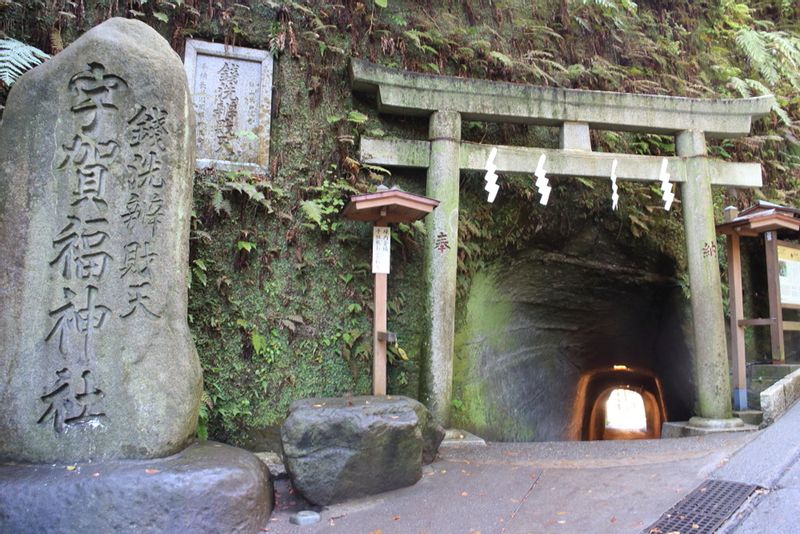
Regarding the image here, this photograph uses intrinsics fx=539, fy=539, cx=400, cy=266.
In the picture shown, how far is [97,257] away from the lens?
436 centimetres

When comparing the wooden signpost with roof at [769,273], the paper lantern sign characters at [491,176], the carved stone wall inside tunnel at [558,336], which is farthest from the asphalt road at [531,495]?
the paper lantern sign characters at [491,176]

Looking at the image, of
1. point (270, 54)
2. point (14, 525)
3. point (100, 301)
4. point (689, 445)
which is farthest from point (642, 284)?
point (14, 525)

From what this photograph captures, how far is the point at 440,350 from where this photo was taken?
657 cm

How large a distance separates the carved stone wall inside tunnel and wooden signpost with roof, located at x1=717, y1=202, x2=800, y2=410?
1.39 metres

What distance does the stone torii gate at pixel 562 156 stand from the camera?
22.2ft

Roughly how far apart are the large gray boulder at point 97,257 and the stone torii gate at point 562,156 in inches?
116

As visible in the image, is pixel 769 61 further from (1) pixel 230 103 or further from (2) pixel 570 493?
(1) pixel 230 103

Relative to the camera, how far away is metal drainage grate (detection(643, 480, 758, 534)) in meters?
3.74

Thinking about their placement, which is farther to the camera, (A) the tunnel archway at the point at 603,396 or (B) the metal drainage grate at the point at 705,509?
(A) the tunnel archway at the point at 603,396

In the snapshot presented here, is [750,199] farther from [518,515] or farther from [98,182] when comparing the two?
[98,182]

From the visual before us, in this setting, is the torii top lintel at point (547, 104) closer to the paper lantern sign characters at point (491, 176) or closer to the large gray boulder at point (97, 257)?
the paper lantern sign characters at point (491, 176)

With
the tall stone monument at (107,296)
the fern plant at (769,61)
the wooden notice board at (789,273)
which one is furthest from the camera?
the fern plant at (769,61)

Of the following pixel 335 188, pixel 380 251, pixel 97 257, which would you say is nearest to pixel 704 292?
pixel 380 251

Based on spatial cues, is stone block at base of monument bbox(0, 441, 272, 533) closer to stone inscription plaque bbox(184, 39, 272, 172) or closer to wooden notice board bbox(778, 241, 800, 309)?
stone inscription plaque bbox(184, 39, 272, 172)
